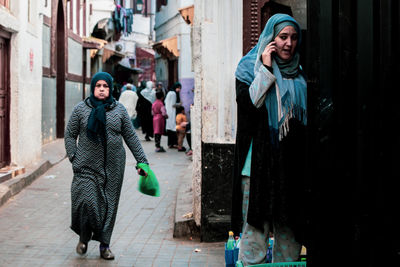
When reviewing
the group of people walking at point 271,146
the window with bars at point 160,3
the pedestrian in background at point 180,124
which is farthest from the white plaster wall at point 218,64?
the window with bars at point 160,3

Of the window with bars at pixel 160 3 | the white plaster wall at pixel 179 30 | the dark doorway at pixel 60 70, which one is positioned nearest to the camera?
the dark doorway at pixel 60 70

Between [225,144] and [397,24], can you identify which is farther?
[225,144]

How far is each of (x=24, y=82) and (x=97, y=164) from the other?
5.24m

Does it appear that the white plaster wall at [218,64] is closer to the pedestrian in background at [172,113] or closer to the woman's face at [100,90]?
the woman's face at [100,90]

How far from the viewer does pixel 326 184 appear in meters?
A: 2.46

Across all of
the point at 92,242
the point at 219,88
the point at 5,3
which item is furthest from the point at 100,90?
the point at 5,3

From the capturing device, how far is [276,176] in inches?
150

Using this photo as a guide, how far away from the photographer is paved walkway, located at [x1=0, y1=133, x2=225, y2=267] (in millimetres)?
6105

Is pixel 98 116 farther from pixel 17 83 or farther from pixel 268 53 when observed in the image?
pixel 17 83

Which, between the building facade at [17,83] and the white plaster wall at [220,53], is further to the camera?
the building facade at [17,83]

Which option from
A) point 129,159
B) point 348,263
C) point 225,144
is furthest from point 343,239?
point 129,159

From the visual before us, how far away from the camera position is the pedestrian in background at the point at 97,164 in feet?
20.3

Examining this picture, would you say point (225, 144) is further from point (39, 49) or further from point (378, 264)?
point (39, 49)

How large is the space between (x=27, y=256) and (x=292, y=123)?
3.44 m
